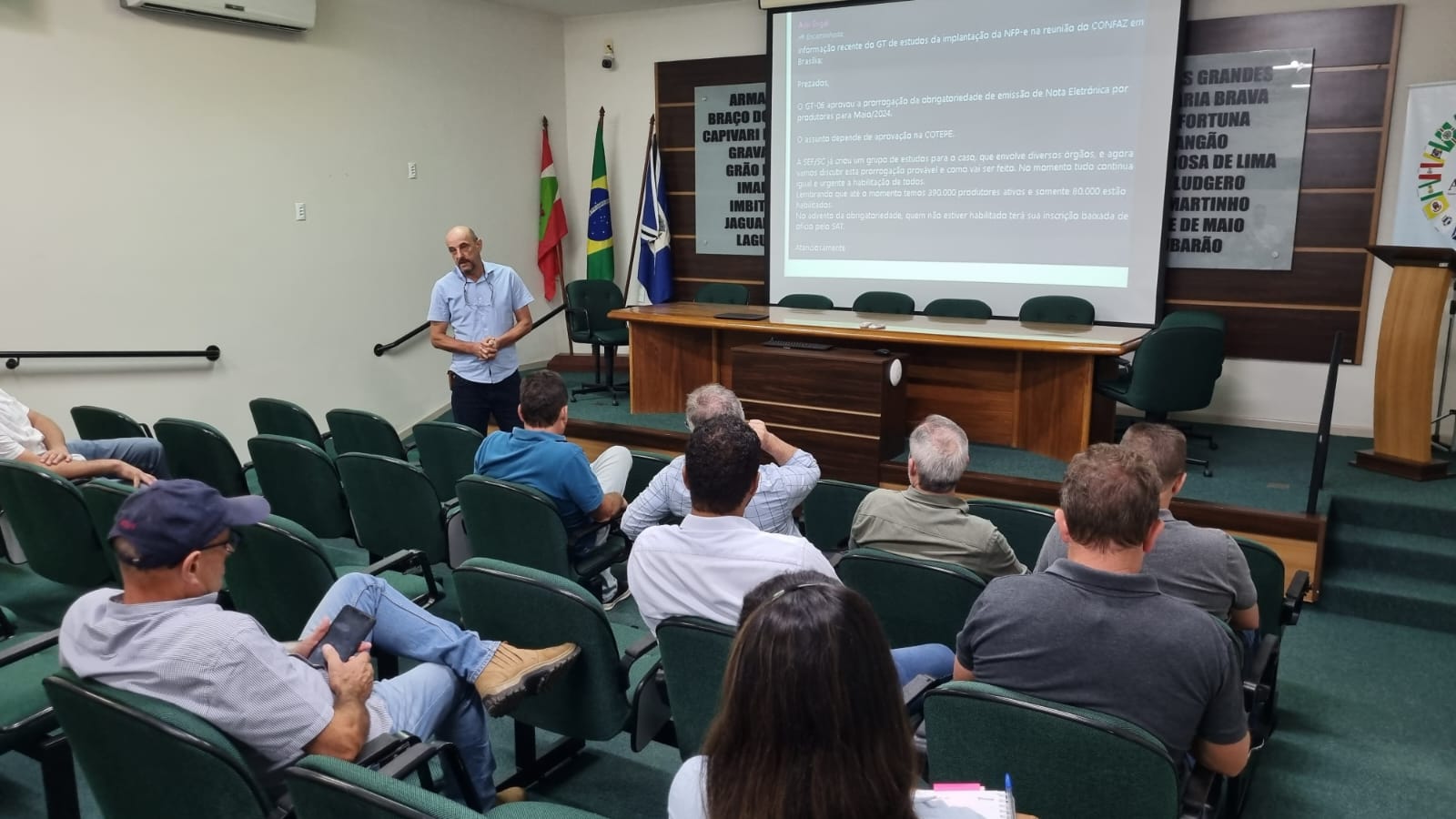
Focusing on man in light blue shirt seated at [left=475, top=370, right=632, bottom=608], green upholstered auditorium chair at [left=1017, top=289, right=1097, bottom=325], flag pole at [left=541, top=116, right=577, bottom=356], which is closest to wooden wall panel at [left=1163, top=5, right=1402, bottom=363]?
green upholstered auditorium chair at [left=1017, top=289, right=1097, bottom=325]

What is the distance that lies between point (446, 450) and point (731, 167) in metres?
4.56

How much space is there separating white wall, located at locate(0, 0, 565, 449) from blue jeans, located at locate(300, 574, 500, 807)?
3.88 metres

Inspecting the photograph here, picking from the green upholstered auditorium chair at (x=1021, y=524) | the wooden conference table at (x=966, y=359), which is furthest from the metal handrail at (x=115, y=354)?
the green upholstered auditorium chair at (x=1021, y=524)

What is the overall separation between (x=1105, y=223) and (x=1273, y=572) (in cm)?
396

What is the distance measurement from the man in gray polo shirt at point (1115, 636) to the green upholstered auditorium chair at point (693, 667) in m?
0.51

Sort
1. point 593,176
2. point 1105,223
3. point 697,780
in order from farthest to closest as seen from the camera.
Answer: point 593,176 < point 1105,223 < point 697,780

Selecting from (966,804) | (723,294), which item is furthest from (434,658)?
(723,294)

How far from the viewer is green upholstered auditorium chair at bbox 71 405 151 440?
429 centimetres

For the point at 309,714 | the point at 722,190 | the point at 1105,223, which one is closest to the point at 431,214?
the point at 722,190

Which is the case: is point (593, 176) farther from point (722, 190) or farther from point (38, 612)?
point (38, 612)

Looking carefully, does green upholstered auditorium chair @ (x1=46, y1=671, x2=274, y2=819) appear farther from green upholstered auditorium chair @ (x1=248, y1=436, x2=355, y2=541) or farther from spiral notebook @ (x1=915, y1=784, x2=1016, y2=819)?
green upholstered auditorium chair @ (x1=248, y1=436, x2=355, y2=541)

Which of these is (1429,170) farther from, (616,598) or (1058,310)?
(616,598)

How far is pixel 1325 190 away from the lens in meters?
5.76

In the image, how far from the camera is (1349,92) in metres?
5.61
